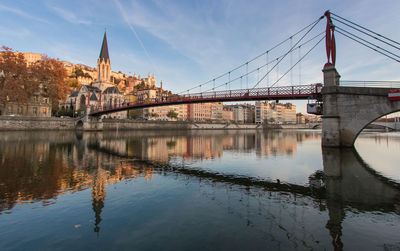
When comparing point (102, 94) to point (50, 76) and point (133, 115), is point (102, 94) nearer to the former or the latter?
point (133, 115)

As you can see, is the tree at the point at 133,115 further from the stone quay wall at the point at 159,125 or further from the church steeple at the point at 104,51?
the church steeple at the point at 104,51

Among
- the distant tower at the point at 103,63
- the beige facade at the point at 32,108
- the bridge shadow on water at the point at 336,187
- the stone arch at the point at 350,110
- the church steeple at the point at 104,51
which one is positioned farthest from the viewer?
the distant tower at the point at 103,63

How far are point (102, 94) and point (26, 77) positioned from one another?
56.1m

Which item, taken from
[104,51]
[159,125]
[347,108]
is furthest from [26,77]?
[347,108]

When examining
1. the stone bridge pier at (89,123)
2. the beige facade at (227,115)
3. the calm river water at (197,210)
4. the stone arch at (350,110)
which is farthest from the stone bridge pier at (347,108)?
the beige facade at (227,115)

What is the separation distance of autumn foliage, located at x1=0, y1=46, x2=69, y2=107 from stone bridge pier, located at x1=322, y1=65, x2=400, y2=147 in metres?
62.7

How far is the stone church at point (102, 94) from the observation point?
101 meters

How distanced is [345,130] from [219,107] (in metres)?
146

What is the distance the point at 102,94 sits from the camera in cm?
11125

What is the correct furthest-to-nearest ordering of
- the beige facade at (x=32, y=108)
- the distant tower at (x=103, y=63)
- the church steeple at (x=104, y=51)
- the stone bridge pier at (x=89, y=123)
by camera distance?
the distant tower at (x=103, y=63) → the church steeple at (x=104, y=51) → the stone bridge pier at (x=89, y=123) → the beige facade at (x=32, y=108)

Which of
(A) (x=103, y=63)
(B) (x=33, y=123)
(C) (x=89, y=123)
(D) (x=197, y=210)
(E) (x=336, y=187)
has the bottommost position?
(D) (x=197, y=210)

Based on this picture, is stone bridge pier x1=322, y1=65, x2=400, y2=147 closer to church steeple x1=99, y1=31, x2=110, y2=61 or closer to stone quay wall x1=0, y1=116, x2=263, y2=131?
stone quay wall x1=0, y1=116, x2=263, y2=131

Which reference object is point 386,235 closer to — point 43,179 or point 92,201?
point 92,201

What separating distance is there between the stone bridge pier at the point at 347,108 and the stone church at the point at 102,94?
8842 centimetres
